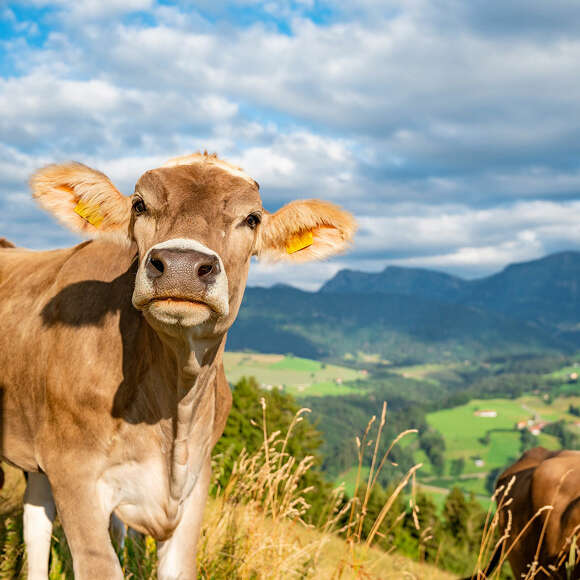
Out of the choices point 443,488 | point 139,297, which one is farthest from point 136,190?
point 443,488

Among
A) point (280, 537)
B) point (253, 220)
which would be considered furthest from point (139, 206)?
point (280, 537)

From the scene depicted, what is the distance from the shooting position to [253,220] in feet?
13.2

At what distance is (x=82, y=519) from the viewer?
3615 millimetres

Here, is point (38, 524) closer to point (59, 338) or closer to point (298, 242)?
point (59, 338)

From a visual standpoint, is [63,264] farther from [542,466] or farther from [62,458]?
[542,466]

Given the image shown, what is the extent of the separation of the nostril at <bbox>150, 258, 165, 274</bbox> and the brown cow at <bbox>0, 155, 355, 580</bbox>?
20 mm

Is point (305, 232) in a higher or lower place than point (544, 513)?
higher

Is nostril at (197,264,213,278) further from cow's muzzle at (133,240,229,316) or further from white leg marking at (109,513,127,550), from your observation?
white leg marking at (109,513,127,550)

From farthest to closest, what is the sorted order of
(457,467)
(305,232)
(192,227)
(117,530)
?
(457,467)
(117,530)
(305,232)
(192,227)

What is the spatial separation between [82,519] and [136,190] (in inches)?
83.6

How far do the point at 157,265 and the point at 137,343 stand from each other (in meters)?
1.05

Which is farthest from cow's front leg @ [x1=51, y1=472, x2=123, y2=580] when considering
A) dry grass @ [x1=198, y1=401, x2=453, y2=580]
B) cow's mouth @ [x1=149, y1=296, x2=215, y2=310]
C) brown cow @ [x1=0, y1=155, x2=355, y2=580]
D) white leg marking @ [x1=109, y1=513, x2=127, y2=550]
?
white leg marking @ [x1=109, y1=513, x2=127, y2=550]

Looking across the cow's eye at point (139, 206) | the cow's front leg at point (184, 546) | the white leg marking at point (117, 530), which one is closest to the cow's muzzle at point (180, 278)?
the cow's eye at point (139, 206)

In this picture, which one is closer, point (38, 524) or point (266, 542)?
point (38, 524)
